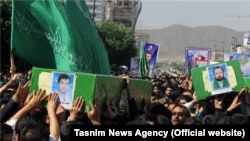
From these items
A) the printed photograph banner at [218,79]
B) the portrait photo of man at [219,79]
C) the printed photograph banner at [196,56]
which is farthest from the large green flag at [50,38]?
the printed photograph banner at [196,56]

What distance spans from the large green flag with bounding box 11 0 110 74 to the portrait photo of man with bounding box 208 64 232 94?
2370mm

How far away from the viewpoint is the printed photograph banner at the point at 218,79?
22.7 feet

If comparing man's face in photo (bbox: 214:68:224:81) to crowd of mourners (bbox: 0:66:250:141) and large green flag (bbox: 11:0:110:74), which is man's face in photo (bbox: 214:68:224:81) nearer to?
crowd of mourners (bbox: 0:66:250:141)

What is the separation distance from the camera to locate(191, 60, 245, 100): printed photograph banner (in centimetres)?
691

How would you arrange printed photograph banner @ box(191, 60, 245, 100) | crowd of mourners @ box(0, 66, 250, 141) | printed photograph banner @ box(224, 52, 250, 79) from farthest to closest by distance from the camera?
printed photograph banner @ box(224, 52, 250, 79), printed photograph banner @ box(191, 60, 245, 100), crowd of mourners @ box(0, 66, 250, 141)

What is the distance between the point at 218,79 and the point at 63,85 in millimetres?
2182

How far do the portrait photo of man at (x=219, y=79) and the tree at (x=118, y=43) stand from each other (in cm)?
5752

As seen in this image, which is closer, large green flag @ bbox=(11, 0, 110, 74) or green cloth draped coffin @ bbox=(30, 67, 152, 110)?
green cloth draped coffin @ bbox=(30, 67, 152, 110)

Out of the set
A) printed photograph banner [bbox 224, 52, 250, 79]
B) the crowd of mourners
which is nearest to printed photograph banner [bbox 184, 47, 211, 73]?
printed photograph banner [bbox 224, 52, 250, 79]

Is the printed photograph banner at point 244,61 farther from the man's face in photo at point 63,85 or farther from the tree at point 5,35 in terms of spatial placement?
the tree at point 5,35

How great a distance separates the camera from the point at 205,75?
23.1ft

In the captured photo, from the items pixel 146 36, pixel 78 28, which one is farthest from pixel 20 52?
pixel 146 36

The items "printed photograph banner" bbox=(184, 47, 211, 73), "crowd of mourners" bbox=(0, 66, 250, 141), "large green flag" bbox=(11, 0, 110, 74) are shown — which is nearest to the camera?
"crowd of mourners" bbox=(0, 66, 250, 141)

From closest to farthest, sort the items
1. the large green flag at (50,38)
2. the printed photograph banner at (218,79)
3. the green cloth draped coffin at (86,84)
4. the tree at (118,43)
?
1. the green cloth draped coffin at (86,84)
2. the printed photograph banner at (218,79)
3. the large green flag at (50,38)
4. the tree at (118,43)
